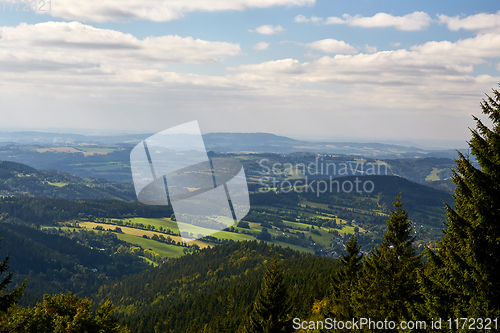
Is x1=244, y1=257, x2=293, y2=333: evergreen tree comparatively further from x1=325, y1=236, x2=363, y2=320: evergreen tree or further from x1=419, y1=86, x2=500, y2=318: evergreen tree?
x1=419, y1=86, x2=500, y2=318: evergreen tree

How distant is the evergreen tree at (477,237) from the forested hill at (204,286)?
2419 inches

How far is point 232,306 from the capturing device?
101 m

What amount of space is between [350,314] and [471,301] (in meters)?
15.5

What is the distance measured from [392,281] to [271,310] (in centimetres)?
1099

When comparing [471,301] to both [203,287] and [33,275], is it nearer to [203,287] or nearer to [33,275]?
[203,287]

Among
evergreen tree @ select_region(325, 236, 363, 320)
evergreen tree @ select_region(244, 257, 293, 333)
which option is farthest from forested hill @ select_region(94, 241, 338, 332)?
evergreen tree @ select_region(244, 257, 293, 333)

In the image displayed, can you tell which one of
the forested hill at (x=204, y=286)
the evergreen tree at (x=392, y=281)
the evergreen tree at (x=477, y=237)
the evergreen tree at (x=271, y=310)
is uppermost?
the evergreen tree at (x=477, y=237)

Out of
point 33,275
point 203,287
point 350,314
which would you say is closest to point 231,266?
point 203,287

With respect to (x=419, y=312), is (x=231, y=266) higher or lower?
lower

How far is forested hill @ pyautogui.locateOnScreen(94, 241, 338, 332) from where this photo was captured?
9944 centimetres

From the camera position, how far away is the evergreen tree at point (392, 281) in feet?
62.8

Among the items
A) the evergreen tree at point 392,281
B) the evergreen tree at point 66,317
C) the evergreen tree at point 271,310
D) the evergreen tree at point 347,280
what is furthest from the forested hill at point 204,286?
the evergreen tree at point 392,281

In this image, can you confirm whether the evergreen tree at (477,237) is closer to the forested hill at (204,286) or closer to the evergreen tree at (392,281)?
the evergreen tree at (392,281)

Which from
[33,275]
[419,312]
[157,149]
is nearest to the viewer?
[419,312]
